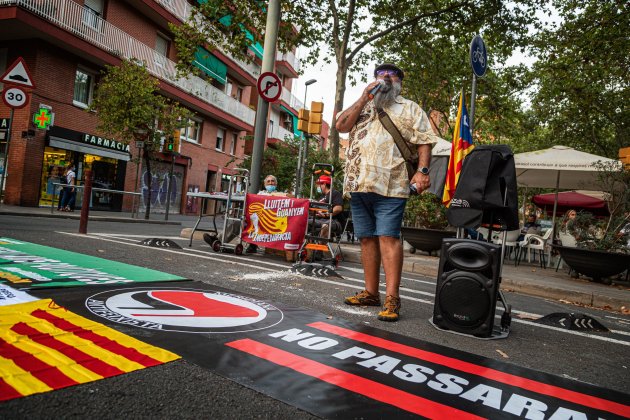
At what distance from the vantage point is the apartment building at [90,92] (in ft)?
51.3

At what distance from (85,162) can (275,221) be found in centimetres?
1509

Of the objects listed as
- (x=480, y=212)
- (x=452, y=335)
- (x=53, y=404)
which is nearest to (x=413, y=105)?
(x=480, y=212)

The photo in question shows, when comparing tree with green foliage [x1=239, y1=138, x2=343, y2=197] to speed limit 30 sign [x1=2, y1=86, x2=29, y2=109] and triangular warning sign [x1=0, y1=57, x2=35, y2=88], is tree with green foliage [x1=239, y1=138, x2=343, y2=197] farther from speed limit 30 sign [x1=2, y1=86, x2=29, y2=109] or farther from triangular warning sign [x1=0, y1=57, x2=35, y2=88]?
triangular warning sign [x1=0, y1=57, x2=35, y2=88]

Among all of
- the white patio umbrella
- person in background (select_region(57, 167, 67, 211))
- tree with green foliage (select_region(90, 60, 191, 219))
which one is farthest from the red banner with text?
person in background (select_region(57, 167, 67, 211))

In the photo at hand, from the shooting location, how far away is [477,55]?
618 centimetres

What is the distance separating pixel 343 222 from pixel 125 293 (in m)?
6.06

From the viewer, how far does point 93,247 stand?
6117 mm

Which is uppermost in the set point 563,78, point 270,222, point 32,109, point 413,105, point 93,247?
point 563,78

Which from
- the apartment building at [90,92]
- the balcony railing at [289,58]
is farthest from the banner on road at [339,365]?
the balcony railing at [289,58]

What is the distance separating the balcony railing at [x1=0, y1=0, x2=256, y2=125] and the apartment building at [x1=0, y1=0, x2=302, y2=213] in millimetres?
39

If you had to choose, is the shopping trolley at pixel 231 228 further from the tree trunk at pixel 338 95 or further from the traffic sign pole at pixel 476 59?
the tree trunk at pixel 338 95

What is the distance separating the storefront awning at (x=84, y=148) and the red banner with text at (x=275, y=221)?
1291 cm

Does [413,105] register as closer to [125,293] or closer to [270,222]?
[125,293]

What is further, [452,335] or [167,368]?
[452,335]
